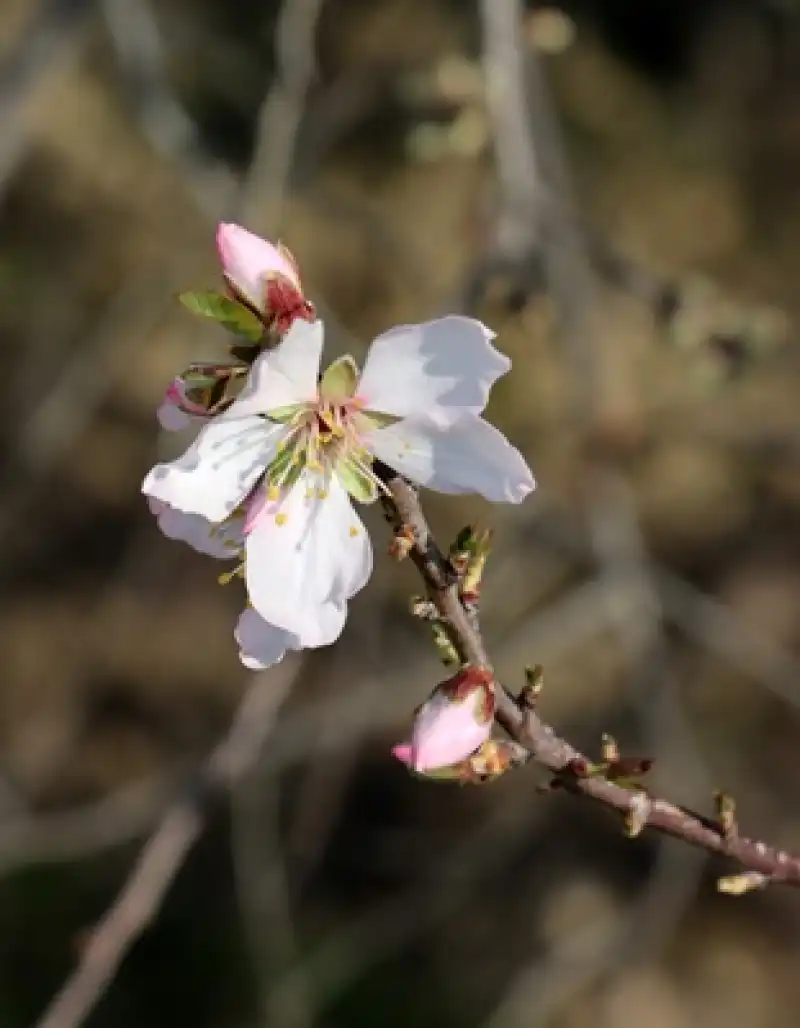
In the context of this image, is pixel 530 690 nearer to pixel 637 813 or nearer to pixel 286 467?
pixel 637 813

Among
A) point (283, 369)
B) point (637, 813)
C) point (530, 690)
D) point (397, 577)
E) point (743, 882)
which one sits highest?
point (283, 369)

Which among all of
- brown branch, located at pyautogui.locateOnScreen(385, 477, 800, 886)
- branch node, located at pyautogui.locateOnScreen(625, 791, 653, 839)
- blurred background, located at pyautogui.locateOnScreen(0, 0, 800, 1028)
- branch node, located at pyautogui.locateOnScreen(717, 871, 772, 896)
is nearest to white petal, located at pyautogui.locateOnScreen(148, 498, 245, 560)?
brown branch, located at pyautogui.locateOnScreen(385, 477, 800, 886)

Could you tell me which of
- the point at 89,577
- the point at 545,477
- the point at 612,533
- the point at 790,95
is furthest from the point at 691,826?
the point at 790,95

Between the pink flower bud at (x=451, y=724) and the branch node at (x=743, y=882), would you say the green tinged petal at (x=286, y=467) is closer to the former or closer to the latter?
the pink flower bud at (x=451, y=724)

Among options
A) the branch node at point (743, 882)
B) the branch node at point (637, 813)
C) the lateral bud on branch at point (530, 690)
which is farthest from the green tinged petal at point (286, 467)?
the branch node at point (743, 882)

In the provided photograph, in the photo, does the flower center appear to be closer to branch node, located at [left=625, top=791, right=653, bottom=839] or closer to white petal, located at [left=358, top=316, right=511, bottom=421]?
white petal, located at [left=358, top=316, right=511, bottom=421]

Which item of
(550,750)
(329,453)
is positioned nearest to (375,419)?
(329,453)
